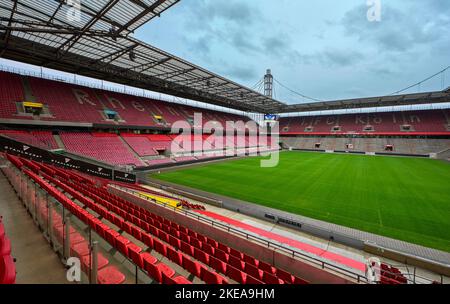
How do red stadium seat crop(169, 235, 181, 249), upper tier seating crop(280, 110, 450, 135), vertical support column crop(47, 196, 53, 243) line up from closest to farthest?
vertical support column crop(47, 196, 53, 243) → red stadium seat crop(169, 235, 181, 249) → upper tier seating crop(280, 110, 450, 135)

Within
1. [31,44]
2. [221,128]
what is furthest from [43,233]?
[221,128]

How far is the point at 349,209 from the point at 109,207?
514 inches

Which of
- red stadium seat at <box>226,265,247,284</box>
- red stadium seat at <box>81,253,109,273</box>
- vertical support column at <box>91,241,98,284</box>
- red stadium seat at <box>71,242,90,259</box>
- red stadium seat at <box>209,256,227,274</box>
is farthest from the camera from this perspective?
red stadium seat at <box>209,256,227,274</box>

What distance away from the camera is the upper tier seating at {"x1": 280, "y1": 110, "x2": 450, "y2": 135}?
41825 millimetres

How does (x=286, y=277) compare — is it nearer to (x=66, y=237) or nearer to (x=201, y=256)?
(x=201, y=256)

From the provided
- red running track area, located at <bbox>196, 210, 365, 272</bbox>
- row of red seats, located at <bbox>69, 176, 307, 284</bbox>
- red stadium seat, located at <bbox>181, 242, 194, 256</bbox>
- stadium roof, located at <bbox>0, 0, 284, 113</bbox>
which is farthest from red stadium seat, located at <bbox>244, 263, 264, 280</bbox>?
stadium roof, located at <bbox>0, 0, 284, 113</bbox>

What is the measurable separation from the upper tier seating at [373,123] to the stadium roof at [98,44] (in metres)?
31.5

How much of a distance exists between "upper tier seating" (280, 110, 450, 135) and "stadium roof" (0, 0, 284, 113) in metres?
31.5

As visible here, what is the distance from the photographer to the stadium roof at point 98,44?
38.4 feet

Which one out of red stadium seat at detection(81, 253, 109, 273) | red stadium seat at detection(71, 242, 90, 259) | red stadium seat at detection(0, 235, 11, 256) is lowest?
red stadium seat at detection(81, 253, 109, 273)

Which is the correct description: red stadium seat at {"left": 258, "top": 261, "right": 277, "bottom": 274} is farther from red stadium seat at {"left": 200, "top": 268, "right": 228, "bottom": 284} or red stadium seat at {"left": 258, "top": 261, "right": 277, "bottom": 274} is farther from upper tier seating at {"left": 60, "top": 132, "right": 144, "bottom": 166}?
upper tier seating at {"left": 60, "top": 132, "right": 144, "bottom": 166}

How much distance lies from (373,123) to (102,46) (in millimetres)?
55652

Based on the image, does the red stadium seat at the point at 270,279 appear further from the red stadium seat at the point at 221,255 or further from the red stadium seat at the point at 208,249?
the red stadium seat at the point at 208,249
